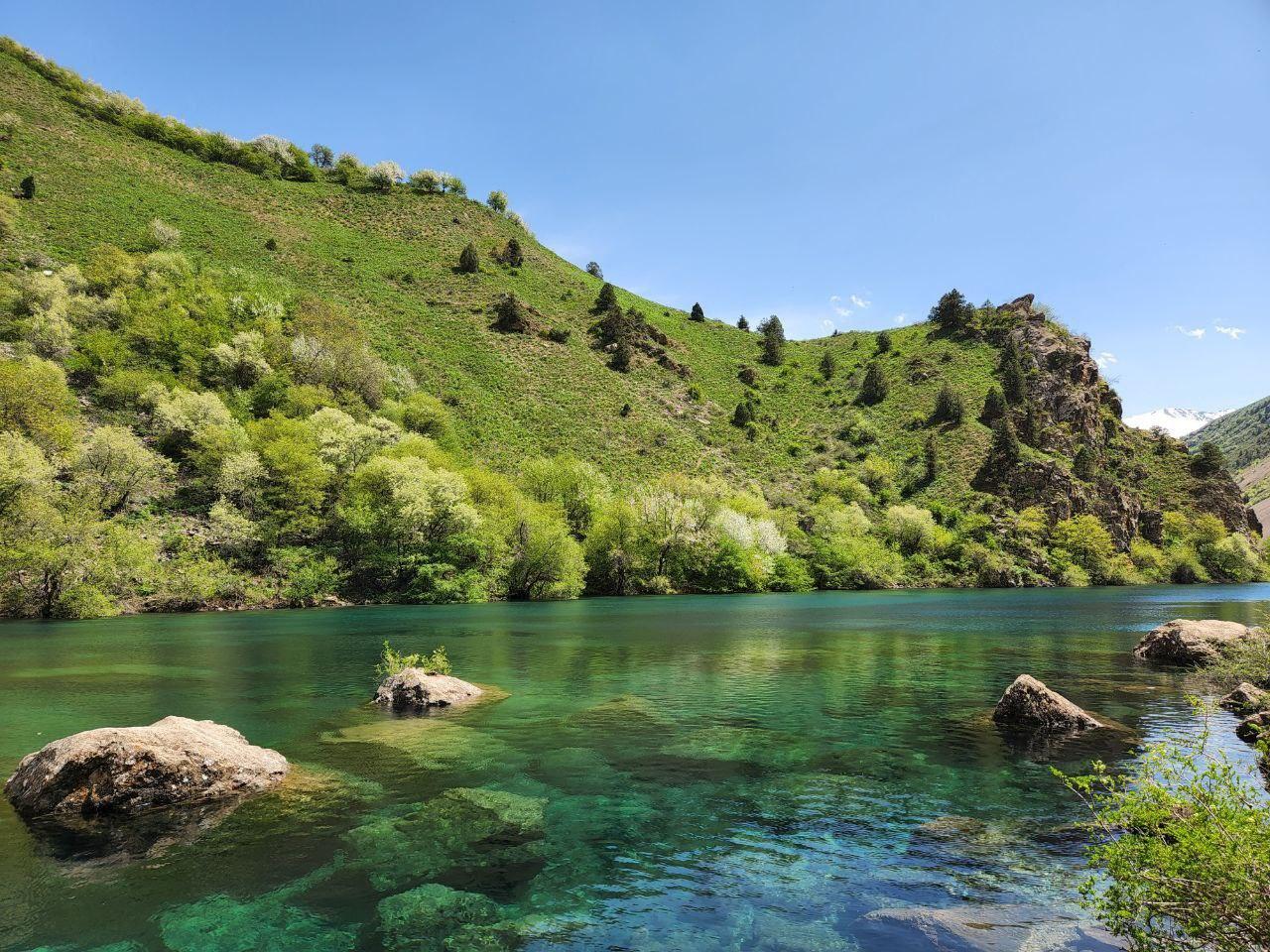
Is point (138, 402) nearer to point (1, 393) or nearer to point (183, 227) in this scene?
point (1, 393)

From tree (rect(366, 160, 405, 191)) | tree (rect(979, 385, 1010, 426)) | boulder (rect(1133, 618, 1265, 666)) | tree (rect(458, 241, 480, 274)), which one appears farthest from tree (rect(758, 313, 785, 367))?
boulder (rect(1133, 618, 1265, 666))

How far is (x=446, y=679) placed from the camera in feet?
73.3

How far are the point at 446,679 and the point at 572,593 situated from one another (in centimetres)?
4994

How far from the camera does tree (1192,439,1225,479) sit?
12400 centimetres

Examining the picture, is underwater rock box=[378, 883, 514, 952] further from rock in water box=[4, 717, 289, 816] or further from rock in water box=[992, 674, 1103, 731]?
rock in water box=[992, 674, 1103, 731]

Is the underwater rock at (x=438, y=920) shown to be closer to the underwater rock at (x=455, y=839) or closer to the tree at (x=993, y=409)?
the underwater rock at (x=455, y=839)

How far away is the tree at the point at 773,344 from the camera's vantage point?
A: 155012mm

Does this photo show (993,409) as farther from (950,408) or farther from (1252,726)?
(1252,726)

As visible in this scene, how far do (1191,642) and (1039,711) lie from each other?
16964 mm

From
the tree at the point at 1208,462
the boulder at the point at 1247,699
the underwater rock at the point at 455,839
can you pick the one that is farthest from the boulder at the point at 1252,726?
the tree at the point at 1208,462

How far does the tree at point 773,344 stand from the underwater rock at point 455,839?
5918 inches

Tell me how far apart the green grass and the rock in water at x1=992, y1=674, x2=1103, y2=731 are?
76550 millimetres

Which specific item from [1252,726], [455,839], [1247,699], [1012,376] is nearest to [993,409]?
[1012,376]

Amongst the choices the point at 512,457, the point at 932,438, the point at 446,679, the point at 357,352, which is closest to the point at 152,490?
the point at 357,352
